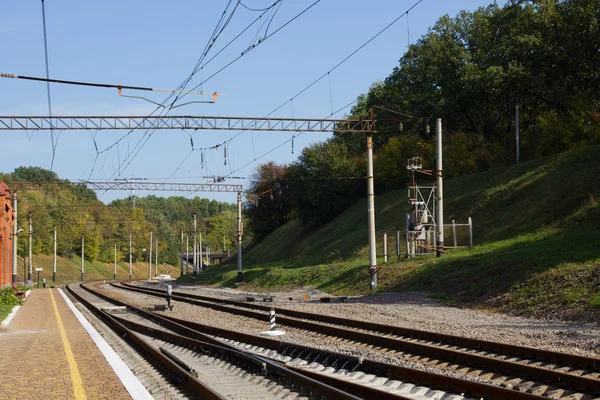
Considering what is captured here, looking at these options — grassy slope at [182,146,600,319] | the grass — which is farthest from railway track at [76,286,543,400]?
the grass

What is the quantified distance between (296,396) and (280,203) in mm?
83708

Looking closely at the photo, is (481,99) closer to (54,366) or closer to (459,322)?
(459,322)

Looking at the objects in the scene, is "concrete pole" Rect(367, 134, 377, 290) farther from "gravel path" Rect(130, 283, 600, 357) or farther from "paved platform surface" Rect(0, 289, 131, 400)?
"paved platform surface" Rect(0, 289, 131, 400)

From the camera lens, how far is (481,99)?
65562 millimetres

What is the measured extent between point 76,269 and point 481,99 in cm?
9404

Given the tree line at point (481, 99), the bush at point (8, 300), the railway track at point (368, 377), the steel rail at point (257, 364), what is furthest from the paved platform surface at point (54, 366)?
the tree line at point (481, 99)

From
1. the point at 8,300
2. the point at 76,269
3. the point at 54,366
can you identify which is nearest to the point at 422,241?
the point at 8,300

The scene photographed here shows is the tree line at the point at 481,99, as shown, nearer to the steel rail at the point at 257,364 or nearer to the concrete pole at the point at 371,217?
the concrete pole at the point at 371,217

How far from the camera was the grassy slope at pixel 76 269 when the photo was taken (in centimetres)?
12000

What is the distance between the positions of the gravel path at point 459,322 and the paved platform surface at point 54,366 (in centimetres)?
562

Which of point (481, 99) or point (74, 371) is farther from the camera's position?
point (481, 99)

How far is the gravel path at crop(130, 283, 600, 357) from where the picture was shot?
624 inches

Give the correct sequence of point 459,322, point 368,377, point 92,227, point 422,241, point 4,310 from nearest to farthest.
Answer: point 368,377, point 459,322, point 4,310, point 422,241, point 92,227

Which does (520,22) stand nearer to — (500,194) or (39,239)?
(500,194)
